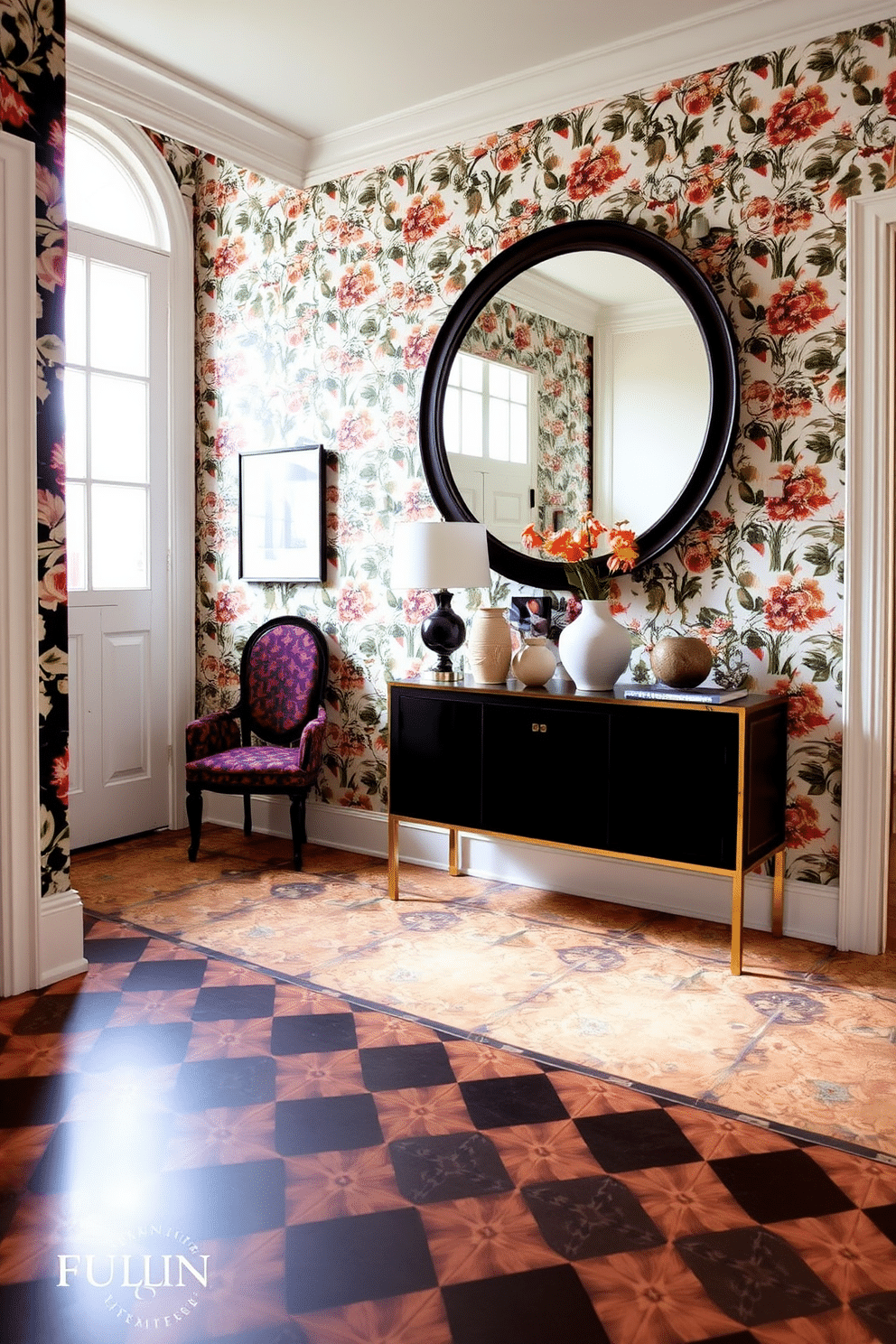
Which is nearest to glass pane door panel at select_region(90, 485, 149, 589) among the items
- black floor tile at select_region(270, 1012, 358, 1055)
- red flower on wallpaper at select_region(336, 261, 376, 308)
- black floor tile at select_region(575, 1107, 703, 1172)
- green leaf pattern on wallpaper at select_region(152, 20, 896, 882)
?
green leaf pattern on wallpaper at select_region(152, 20, 896, 882)

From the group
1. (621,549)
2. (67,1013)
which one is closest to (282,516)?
(621,549)

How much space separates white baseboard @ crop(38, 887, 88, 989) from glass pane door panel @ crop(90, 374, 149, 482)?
6.74ft

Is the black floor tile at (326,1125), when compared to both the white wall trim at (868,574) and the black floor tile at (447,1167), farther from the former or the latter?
the white wall trim at (868,574)

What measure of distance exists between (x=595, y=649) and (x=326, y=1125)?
68.4 inches

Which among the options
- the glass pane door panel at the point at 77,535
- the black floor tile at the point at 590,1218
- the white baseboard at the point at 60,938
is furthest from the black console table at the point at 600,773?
the glass pane door panel at the point at 77,535

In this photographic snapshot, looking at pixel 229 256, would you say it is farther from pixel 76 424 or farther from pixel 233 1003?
pixel 233 1003

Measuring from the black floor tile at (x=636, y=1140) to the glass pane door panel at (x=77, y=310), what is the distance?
3.56 m

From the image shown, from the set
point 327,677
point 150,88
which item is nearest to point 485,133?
point 150,88

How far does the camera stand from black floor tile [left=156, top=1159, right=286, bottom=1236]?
6.08ft

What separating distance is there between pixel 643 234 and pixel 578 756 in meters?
1.75

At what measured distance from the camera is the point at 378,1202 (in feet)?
6.32

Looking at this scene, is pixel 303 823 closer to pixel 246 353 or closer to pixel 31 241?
pixel 246 353

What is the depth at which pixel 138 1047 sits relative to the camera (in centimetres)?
257

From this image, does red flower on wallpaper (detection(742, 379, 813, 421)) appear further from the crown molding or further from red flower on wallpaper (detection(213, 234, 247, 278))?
red flower on wallpaper (detection(213, 234, 247, 278))
